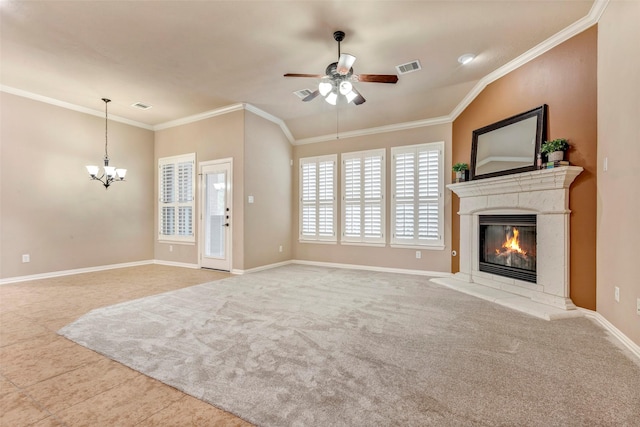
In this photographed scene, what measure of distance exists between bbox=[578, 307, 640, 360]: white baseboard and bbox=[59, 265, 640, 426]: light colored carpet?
78 mm

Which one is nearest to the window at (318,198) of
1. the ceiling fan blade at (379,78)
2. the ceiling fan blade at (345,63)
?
the ceiling fan blade at (379,78)

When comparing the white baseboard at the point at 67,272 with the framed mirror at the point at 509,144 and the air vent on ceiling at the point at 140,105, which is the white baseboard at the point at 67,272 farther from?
the framed mirror at the point at 509,144

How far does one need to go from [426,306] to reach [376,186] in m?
2.93

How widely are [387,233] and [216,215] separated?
11.4ft

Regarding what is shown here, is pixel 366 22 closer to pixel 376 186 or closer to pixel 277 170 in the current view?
pixel 376 186

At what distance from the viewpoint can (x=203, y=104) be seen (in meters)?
5.40

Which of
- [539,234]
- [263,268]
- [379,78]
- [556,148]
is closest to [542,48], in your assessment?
[556,148]

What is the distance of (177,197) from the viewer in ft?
20.7

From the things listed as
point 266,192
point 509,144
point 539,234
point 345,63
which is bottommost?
point 539,234

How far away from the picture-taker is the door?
5.58m

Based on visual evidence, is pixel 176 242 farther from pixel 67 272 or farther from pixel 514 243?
pixel 514 243

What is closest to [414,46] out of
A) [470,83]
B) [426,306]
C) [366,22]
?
[366,22]

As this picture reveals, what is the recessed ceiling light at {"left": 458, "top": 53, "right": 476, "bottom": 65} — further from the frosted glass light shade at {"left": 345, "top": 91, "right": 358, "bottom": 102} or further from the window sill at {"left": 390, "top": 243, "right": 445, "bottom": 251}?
the window sill at {"left": 390, "top": 243, "right": 445, "bottom": 251}

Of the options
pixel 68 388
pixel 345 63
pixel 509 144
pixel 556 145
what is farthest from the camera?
pixel 509 144
